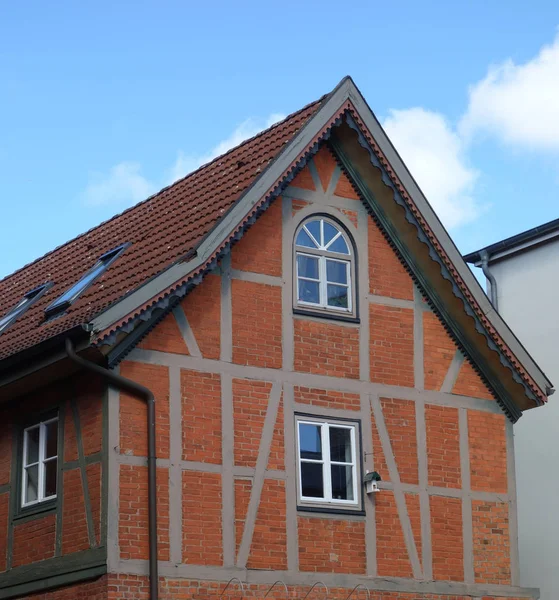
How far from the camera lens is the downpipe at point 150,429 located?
15.9 meters

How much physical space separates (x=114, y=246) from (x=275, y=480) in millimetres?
5068

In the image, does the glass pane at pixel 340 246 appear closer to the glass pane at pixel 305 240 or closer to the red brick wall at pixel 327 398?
the glass pane at pixel 305 240

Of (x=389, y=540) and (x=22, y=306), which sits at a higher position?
(x=22, y=306)

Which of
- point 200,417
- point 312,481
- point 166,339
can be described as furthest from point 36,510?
point 312,481

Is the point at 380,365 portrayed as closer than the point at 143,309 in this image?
No

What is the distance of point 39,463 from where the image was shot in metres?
17.4

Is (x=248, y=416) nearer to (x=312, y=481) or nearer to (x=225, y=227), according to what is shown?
(x=312, y=481)

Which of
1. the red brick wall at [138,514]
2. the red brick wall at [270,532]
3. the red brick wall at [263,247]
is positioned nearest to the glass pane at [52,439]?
the red brick wall at [138,514]

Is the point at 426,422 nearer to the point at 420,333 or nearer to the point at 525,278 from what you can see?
the point at 420,333

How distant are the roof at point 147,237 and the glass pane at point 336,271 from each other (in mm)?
1711

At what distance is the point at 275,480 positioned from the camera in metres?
17.5

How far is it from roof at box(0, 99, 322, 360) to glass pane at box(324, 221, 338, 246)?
1.27 metres

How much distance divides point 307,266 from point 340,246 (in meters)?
0.67

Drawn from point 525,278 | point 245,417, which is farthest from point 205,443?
point 525,278
